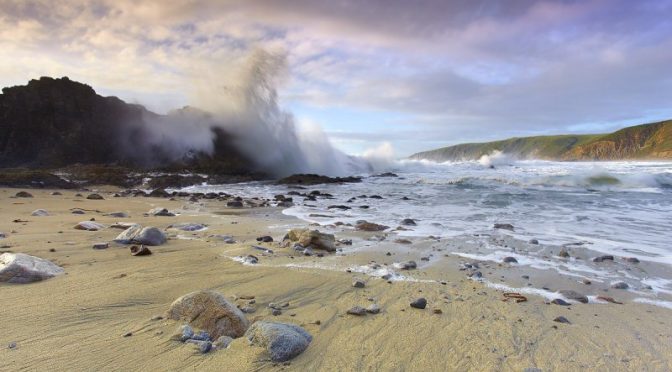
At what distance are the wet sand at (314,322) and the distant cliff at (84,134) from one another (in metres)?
23.7

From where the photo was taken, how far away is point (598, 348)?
295cm

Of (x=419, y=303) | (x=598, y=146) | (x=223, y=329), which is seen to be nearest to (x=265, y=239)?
(x=419, y=303)

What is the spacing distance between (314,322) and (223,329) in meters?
0.73

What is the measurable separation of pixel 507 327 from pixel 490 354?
596 millimetres

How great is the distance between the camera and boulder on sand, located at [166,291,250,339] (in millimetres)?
2732

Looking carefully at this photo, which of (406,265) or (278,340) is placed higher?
(278,340)

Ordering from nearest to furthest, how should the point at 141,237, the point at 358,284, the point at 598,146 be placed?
1. the point at 358,284
2. the point at 141,237
3. the point at 598,146

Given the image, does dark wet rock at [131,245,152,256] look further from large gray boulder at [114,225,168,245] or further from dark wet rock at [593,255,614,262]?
dark wet rock at [593,255,614,262]

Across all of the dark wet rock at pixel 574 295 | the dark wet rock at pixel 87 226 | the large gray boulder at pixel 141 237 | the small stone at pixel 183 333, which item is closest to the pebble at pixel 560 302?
the dark wet rock at pixel 574 295

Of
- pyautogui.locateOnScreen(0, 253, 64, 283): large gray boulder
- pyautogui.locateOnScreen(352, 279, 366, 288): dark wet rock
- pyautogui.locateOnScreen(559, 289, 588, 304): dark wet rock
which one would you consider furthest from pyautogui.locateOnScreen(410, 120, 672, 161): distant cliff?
pyautogui.locateOnScreen(0, 253, 64, 283): large gray boulder

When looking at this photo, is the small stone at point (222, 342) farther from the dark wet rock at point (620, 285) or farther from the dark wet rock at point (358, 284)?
the dark wet rock at point (620, 285)

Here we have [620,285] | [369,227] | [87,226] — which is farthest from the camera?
[369,227]

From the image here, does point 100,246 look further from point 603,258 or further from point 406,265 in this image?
point 603,258

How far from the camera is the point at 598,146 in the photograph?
111312 mm
